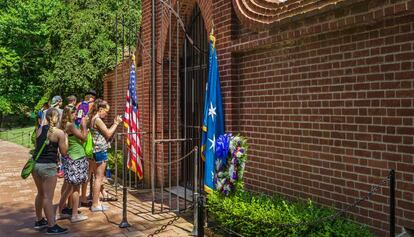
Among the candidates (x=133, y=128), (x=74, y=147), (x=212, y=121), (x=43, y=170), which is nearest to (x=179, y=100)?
(x=133, y=128)

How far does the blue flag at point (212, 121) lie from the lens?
6066 millimetres

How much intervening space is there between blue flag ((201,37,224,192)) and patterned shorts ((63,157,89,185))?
2.00m

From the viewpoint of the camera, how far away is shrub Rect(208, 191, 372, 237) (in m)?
4.05

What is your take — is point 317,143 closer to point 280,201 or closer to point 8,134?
point 280,201

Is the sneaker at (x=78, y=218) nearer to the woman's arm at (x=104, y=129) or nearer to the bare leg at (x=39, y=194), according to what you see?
the bare leg at (x=39, y=194)

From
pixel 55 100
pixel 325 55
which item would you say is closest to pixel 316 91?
pixel 325 55

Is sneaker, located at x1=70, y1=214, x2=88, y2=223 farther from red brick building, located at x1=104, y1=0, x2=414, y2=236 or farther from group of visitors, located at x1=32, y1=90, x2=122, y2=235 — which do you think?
red brick building, located at x1=104, y1=0, x2=414, y2=236

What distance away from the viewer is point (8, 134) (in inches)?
1226

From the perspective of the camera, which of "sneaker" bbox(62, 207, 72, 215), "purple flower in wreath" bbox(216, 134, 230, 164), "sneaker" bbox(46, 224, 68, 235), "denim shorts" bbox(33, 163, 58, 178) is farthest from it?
"sneaker" bbox(62, 207, 72, 215)

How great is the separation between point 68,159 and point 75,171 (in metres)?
0.23

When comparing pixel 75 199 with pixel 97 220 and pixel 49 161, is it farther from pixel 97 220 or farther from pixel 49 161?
pixel 49 161

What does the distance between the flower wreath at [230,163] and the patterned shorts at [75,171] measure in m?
2.40

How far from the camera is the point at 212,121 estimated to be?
20.2ft

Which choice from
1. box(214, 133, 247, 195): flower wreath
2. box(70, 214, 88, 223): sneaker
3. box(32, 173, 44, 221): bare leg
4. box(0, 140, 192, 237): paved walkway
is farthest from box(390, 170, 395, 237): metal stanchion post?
box(70, 214, 88, 223): sneaker
